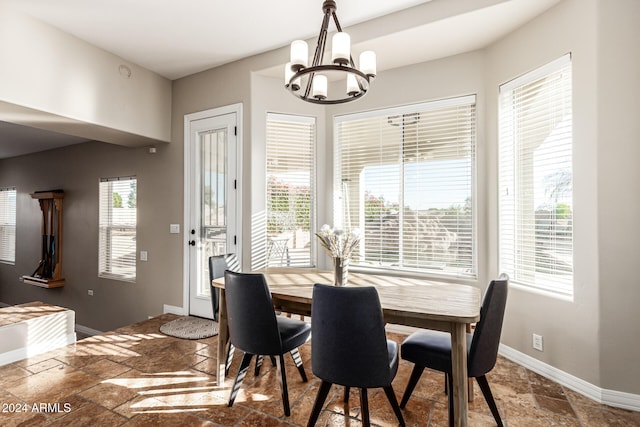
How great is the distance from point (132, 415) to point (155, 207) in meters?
2.91

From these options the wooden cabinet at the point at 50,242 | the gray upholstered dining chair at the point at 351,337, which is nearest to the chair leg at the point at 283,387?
the gray upholstered dining chair at the point at 351,337

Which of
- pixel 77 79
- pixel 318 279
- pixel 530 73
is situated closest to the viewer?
pixel 318 279

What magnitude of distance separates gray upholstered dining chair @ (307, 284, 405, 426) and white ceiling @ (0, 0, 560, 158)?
8.21 ft

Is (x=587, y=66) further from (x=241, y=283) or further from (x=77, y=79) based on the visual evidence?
(x=77, y=79)

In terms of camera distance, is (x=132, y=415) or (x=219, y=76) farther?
(x=219, y=76)

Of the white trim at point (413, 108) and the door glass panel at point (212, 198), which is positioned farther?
the door glass panel at point (212, 198)

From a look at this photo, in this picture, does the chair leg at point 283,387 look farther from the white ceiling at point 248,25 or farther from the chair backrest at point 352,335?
the white ceiling at point 248,25

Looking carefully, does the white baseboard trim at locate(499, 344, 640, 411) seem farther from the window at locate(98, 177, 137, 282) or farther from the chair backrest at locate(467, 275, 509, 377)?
the window at locate(98, 177, 137, 282)

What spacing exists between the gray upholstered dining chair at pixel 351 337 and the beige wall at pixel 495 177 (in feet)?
5.65

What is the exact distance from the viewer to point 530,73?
2.91 m

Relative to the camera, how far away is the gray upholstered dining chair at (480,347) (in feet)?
5.83

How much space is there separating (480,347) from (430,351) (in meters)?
0.28

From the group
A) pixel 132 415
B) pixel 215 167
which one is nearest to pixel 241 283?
pixel 132 415

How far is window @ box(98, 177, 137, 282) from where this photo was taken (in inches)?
190
